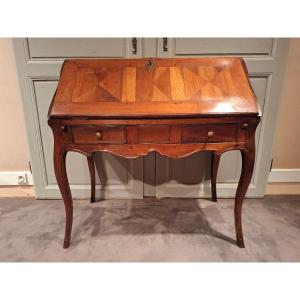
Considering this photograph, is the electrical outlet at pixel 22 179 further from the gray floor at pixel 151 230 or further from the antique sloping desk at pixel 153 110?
the antique sloping desk at pixel 153 110

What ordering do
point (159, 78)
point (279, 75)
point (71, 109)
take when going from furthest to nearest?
point (279, 75), point (159, 78), point (71, 109)

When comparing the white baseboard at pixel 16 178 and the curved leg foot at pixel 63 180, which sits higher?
the curved leg foot at pixel 63 180

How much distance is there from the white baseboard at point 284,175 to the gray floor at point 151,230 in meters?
0.13

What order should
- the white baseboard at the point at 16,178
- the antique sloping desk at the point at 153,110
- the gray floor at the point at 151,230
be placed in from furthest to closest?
the white baseboard at the point at 16,178 < the gray floor at the point at 151,230 < the antique sloping desk at the point at 153,110

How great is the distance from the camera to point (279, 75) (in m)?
2.10

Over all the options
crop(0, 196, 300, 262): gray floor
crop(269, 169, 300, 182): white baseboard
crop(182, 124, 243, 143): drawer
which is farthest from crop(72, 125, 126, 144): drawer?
crop(269, 169, 300, 182): white baseboard

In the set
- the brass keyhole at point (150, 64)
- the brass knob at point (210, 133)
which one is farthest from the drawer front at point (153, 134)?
the brass keyhole at point (150, 64)

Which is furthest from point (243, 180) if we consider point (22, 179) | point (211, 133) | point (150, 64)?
point (22, 179)

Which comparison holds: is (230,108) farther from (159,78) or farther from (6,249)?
(6,249)

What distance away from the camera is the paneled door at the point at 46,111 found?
6.63 ft

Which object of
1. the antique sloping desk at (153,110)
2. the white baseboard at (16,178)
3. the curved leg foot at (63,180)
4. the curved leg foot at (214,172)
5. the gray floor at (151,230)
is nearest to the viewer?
the antique sloping desk at (153,110)

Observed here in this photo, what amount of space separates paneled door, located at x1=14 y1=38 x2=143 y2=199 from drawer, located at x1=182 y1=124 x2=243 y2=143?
65 centimetres
